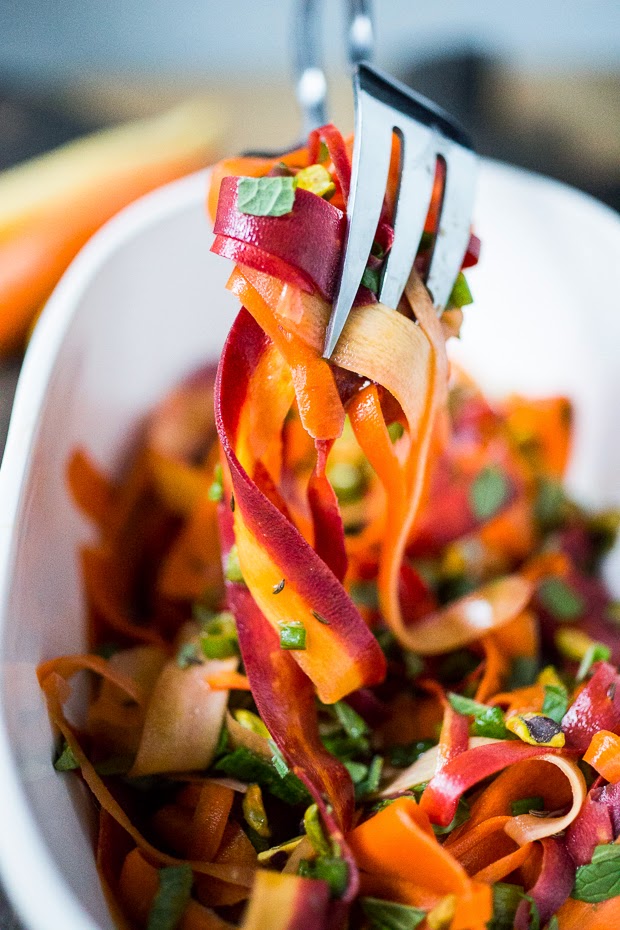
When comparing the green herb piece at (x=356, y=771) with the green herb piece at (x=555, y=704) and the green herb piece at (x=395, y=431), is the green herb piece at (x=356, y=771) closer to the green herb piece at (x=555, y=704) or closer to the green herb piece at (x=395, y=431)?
the green herb piece at (x=555, y=704)

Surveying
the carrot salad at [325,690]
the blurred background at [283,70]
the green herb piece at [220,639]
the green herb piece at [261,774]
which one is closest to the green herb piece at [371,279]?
the carrot salad at [325,690]

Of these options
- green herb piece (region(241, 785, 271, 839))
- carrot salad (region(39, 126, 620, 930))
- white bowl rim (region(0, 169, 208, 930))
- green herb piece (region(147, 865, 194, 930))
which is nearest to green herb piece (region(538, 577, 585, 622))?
carrot salad (region(39, 126, 620, 930))

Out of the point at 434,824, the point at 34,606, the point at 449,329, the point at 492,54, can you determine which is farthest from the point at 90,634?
the point at 492,54

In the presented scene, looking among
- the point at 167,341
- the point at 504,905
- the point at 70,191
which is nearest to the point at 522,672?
the point at 504,905

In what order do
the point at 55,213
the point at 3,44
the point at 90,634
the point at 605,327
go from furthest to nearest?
the point at 3,44, the point at 55,213, the point at 605,327, the point at 90,634

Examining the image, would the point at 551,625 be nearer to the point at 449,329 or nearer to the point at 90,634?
the point at 449,329

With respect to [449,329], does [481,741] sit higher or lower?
lower

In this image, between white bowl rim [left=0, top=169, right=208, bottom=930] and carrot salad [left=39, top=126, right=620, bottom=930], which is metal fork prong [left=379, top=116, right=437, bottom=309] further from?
white bowl rim [left=0, top=169, right=208, bottom=930]
